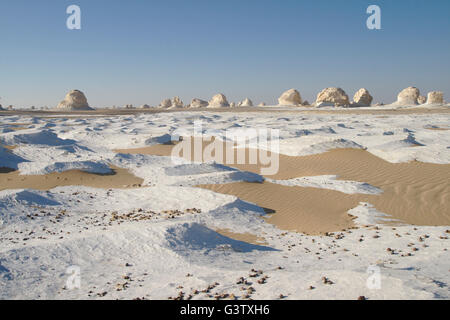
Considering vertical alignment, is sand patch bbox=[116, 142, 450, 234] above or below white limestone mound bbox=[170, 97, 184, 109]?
below

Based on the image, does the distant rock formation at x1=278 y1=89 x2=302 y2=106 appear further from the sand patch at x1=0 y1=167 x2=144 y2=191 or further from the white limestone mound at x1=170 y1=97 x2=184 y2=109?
the sand patch at x1=0 y1=167 x2=144 y2=191

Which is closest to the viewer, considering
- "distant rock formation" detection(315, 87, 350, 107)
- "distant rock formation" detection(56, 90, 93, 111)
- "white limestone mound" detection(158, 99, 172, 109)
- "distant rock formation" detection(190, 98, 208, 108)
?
"distant rock formation" detection(315, 87, 350, 107)

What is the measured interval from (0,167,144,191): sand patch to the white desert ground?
5 centimetres

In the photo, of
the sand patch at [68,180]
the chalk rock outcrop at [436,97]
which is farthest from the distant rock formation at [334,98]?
the sand patch at [68,180]

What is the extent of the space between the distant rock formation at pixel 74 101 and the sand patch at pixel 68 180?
51.3 meters

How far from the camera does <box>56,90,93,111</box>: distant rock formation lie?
188 feet

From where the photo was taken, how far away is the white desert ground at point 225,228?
134 inches

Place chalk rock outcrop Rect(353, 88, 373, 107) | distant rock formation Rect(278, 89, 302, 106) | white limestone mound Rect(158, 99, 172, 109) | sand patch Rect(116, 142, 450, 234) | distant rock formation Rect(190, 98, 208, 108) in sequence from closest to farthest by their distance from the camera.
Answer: sand patch Rect(116, 142, 450, 234) < chalk rock outcrop Rect(353, 88, 373, 107) < distant rock formation Rect(278, 89, 302, 106) < distant rock formation Rect(190, 98, 208, 108) < white limestone mound Rect(158, 99, 172, 109)

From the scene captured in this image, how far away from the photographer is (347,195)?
320 inches

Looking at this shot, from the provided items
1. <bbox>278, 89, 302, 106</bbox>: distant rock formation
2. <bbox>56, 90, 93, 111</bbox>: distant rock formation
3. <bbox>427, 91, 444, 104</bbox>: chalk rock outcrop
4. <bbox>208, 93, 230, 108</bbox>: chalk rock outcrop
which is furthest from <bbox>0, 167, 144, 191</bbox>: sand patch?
<bbox>208, 93, 230, 108</bbox>: chalk rock outcrop

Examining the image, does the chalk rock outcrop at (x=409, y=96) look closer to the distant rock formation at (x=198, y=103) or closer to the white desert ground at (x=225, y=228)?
the distant rock formation at (x=198, y=103)

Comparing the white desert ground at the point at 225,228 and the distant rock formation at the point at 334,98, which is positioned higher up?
the distant rock formation at the point at 334,98

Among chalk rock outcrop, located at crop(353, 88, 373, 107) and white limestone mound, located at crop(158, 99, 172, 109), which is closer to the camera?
chalk rock outcrop, located at crop(353, 88, 373, 107)
